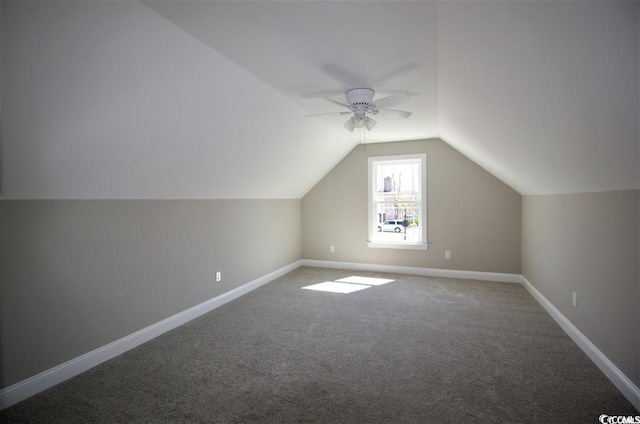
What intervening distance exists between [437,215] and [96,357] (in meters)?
4.83

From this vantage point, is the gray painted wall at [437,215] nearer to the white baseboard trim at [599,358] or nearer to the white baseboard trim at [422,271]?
the white baseboard trim at [422,271]

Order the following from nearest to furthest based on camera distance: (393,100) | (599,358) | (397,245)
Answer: (599,358) < (393,100) < (397,245)

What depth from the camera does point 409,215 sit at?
5.66 metres

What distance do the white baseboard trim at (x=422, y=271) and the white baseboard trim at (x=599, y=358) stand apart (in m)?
1.22

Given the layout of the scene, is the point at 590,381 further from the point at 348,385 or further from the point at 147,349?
the point at 147,349

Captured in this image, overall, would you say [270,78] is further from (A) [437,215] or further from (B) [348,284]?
(A) [437,215]

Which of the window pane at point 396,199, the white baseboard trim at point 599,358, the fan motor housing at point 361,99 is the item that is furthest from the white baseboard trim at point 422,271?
the fan motor housing at point 361,99

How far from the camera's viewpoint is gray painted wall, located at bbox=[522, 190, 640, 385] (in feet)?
7.04

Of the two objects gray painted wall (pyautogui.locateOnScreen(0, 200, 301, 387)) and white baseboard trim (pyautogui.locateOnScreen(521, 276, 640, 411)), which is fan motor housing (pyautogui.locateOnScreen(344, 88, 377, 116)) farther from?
white baseboard trim (pyautogui.locateOnScreen(521, 276, 640, 411))

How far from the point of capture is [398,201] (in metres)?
5.71

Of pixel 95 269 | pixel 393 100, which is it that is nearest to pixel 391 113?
pixel 393 100

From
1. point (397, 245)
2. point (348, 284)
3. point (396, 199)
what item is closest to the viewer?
point (348, 284)

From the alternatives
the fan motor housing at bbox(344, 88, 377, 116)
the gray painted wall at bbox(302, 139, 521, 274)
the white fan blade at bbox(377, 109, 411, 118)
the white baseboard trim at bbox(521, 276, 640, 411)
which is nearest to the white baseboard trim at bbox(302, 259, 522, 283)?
the gray painted wall at bbox(302, 139, 521, 274)

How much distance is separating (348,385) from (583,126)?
227cm
